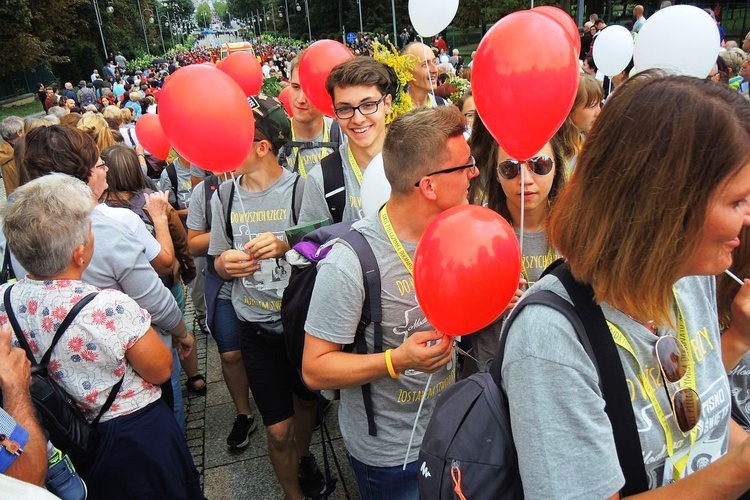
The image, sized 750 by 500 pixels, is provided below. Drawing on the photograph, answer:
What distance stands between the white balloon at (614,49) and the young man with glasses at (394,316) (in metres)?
4.63

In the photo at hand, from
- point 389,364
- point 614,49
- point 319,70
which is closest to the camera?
point 389,364

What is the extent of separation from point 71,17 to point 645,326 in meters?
45.7

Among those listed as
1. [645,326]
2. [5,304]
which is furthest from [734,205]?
[5,304]

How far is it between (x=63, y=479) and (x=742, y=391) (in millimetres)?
2436

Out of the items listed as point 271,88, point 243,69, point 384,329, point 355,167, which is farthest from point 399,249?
point 271,88

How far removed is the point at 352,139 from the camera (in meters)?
3.04

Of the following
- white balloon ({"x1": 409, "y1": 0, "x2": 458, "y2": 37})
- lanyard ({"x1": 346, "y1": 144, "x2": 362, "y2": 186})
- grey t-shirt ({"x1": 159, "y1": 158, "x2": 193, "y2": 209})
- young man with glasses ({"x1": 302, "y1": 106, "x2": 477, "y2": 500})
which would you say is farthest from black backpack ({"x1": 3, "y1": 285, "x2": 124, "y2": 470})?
white balloon ({"x1": 409, "y1": 0, "x2": 458, "y2": 37})

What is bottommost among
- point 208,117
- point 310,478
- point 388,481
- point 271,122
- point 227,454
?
point 227,454

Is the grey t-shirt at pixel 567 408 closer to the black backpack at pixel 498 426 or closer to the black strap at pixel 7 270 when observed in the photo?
the black backpack at pixel 498 426

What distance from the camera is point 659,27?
4.44 metres

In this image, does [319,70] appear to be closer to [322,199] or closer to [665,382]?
[322,199]

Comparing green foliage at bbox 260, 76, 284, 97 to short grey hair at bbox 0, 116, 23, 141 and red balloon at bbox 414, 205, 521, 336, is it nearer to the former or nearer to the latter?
short grey hair at bbox 0, 116, 23, 141

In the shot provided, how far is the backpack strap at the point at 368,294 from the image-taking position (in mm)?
1934

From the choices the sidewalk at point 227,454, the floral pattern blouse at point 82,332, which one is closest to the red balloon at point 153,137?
the sidewalk at point 227,454
